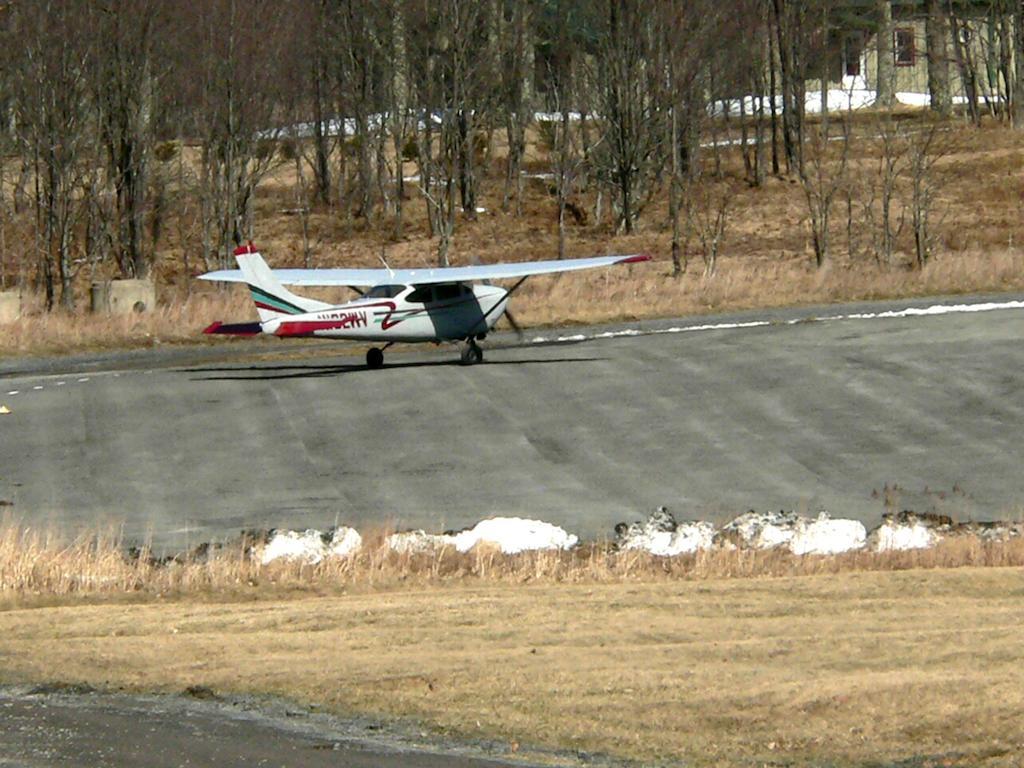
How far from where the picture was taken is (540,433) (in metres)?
24.9

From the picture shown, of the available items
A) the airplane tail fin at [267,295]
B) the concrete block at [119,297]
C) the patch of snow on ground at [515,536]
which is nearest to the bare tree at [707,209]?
the concrete block at [119,297]

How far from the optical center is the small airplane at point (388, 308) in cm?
3003

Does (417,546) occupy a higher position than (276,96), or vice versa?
(276,96)

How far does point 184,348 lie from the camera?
Answer: 120ft

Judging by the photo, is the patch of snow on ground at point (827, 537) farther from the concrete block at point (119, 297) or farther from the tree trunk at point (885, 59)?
the tree trunk at point (885, 59)

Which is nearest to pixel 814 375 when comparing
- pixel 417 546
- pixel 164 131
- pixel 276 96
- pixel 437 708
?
pixel 417 546

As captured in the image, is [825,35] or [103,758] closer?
[103,758]

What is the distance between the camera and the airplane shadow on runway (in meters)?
31.1

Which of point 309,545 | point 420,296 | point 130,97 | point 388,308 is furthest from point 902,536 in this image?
point 130,97

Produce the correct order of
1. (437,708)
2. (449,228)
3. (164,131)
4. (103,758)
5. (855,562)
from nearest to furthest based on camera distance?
1. (103,758)
2. (437,708)
3. (855,562)
4. (449,228)
5. (164,131)

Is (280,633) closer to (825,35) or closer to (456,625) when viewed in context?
(456,625)

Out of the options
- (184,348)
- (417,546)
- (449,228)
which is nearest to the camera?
(417,546)

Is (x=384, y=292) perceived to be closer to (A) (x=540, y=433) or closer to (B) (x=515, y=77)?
(A) (x=540, y=433)

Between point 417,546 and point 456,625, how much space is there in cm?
467
